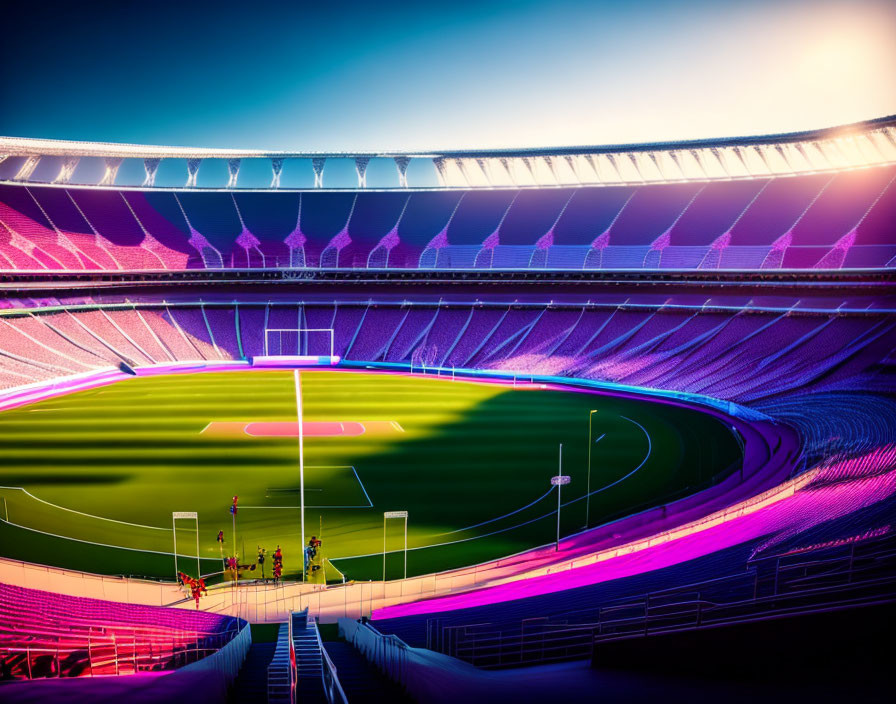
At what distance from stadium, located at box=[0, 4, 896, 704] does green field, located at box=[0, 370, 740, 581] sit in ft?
0.55

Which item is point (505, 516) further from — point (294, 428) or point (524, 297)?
point (524, 297)

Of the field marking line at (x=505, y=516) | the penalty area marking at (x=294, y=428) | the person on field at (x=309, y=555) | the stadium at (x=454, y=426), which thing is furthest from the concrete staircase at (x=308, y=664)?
the penalty area marking at (x=294, y=428)

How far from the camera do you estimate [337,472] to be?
2388 centimetres

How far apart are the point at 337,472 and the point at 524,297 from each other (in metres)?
31.2

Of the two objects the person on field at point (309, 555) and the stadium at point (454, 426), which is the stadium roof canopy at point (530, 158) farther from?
the person on field at point (309, 555)

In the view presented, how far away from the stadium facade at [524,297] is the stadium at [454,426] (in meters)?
0.20

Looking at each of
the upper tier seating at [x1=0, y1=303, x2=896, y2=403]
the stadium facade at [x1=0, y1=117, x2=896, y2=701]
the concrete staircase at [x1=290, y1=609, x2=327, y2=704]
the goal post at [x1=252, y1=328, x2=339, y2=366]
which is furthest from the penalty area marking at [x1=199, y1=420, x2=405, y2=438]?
the goal post at [x1=252, y1=328, x2=339, y2=366]

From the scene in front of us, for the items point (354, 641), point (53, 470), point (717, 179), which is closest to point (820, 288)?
point (717, 179)

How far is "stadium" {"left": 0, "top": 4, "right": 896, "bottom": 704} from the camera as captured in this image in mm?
7965

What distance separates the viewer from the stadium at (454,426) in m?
7.96

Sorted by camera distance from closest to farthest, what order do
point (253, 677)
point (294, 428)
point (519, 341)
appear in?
1. point (253, 677)
2. point (294, 428)
3. point (519, 341)

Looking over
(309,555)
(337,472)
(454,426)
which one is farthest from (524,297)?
(309,555)

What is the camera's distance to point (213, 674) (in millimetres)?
7008

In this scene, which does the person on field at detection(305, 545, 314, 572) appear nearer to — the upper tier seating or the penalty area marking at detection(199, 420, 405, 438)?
the penalty area marking at detection(199, 420, 405, 438)
